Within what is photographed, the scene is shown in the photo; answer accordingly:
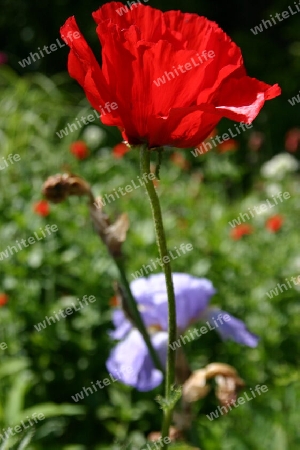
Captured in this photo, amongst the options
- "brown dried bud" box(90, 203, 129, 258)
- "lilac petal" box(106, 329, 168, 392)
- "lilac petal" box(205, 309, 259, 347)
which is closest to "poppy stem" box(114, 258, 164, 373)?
"brown dried bud" box(90, 203, 129, 258)

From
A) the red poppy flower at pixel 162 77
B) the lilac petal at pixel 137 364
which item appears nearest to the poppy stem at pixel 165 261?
the red poppy flower at pixel 162 77

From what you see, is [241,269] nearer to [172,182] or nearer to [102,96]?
[172,182]

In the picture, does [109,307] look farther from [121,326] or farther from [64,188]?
[64,188]

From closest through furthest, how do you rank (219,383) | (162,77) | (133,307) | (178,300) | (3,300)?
(162,77)
(133,307)
(219,383)
(178,300)
(3,300)

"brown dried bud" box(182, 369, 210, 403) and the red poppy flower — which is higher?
the red poppy flower

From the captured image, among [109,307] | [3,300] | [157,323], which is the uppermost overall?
[3,300]

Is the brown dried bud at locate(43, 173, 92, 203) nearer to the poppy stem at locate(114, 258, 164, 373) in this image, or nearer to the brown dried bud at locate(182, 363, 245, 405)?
the poppy stem at locate(114, 258, 164, 373)

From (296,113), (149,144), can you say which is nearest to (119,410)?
(149,144)

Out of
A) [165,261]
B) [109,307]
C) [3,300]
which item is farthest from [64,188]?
[109,307]
